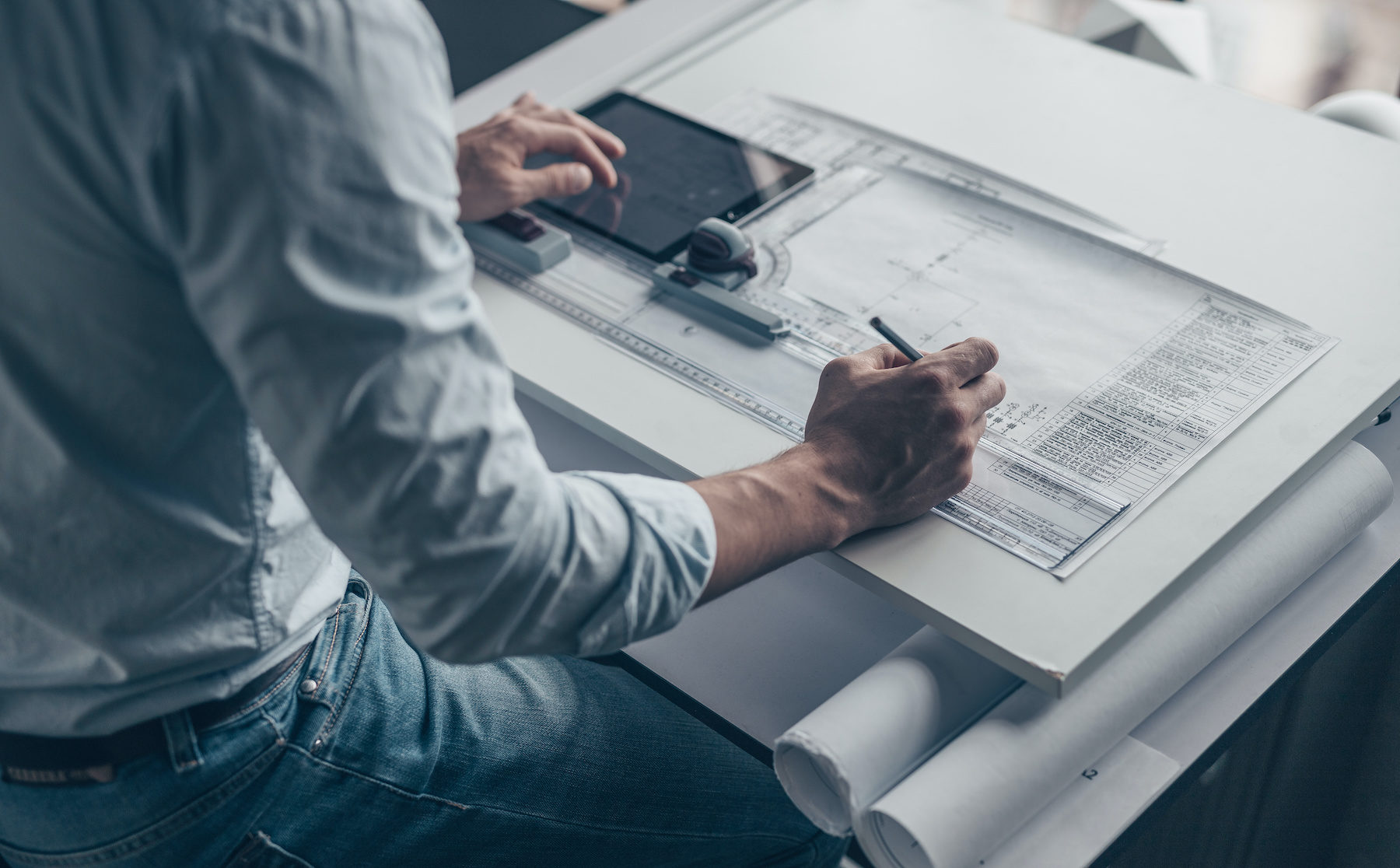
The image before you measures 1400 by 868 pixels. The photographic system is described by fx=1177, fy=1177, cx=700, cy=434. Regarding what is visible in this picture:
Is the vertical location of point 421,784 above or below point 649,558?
below

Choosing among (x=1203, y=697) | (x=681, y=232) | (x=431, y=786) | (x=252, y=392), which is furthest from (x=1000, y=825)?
(x=681, y=232)

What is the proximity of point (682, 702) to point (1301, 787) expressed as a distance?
65 centimetres

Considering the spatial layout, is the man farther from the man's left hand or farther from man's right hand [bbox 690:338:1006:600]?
the man's left hand

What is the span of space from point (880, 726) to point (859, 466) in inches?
7.1

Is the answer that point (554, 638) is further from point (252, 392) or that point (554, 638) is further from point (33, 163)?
point (33, 163)

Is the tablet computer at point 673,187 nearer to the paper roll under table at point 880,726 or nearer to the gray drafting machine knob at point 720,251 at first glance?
the gray drafting machine knob at point 720,251

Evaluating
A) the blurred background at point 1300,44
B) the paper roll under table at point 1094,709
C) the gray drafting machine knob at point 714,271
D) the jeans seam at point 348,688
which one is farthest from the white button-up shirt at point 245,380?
the blurred background at point 1300,44

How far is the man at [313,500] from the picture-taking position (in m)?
0.54

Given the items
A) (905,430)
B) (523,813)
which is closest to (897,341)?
(905,430)

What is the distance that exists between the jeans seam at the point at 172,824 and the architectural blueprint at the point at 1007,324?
464 millimetres

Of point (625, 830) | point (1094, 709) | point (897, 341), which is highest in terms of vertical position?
point (897, 341)

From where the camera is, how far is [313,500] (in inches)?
23.6

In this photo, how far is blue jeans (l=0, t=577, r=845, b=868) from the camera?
30.7 inches

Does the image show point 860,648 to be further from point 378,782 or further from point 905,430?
point 378,782
